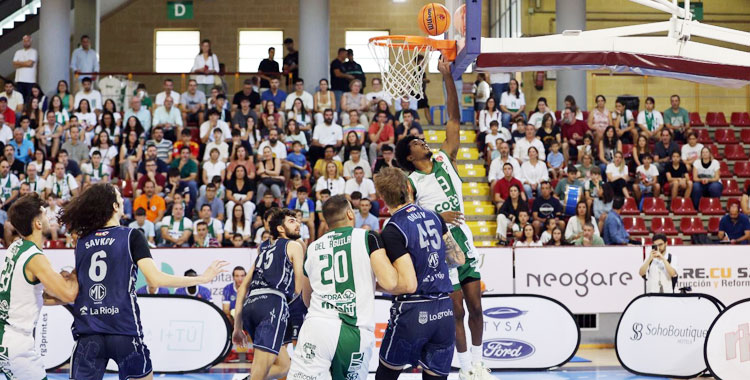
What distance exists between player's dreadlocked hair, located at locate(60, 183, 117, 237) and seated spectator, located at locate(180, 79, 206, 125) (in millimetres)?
14017

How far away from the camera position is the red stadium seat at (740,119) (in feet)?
73.5

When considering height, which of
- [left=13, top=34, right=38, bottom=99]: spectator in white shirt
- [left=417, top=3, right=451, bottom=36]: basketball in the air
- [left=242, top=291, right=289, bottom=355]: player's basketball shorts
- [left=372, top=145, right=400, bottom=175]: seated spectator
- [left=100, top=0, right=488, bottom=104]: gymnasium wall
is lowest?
[left=242, top=291, right=289, bottom=355]: player's basketball shorts

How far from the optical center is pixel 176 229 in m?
15.6

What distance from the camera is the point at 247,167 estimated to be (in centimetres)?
1733

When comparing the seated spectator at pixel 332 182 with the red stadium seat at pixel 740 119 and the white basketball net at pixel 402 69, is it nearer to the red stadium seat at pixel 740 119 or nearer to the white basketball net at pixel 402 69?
the white basketball net at pixel 402 69

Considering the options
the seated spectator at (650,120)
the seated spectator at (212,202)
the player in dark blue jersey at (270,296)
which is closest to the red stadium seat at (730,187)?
the seated spectator at (650,120)

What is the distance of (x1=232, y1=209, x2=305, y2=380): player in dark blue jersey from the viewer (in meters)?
8.27

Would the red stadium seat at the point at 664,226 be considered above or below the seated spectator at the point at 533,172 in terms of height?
below

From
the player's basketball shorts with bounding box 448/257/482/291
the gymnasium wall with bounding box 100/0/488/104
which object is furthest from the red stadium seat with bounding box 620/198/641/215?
the gymnasium wall with bounding box 100/0/488/104

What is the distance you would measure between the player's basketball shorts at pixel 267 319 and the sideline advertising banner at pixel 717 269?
8.23m

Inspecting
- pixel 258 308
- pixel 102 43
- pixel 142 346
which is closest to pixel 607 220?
pixel 258 308

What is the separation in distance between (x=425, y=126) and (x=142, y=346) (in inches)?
640

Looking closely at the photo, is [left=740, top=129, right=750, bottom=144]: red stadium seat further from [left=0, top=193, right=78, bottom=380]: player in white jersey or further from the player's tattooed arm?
[left=0, top=193, right=78, bottom=380]: player in white jersey

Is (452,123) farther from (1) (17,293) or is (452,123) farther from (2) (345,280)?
(1) (17,293)
